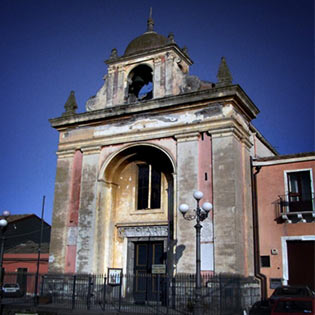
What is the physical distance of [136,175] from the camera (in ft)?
71.2

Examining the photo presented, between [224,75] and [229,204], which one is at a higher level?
[224,75]

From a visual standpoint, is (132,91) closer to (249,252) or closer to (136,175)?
(136,175)

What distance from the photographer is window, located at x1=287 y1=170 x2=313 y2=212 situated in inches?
727

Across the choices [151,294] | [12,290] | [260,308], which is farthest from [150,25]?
[12,290]

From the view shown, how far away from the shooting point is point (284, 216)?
18.4 meters

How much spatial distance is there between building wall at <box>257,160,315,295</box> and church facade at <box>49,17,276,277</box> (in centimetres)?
68

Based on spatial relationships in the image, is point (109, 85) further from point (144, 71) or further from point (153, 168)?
point (153, 168)

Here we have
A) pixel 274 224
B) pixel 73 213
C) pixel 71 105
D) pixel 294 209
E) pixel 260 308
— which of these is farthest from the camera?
pixel 71 105

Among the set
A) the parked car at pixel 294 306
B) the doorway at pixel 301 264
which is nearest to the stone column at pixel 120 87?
the doorway at pixel 301 264

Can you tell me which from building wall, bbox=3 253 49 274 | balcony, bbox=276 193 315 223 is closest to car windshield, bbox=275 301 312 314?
balcony, bbox=276 193 315 223

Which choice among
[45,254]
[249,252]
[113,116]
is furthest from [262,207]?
[45,254]

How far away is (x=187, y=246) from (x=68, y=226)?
6.50 metres

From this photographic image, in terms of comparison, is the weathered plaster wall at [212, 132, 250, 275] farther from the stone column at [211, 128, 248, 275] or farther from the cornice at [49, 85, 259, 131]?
the cornice at [49, 85, 259, 131]

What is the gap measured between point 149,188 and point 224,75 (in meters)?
6.47
